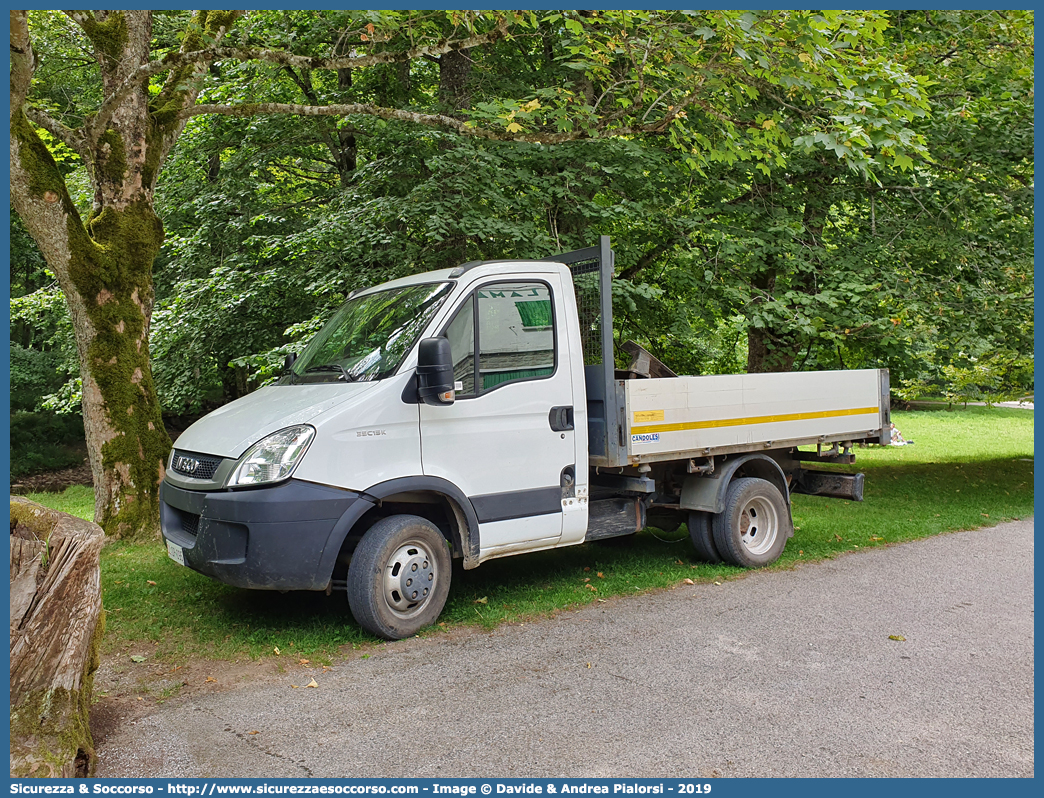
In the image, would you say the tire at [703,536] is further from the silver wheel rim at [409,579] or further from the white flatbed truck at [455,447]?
the silver wheel rim at [409,579]

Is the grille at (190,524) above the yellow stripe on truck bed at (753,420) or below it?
below

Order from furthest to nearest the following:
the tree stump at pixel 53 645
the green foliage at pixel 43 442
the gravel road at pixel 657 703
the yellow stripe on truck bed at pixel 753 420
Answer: the green foliage at pixel 43 442 → the yellow stripe on truck bed at pixel 753 420 → the gravel road at pixel 657 703 → the tree stump at pixel 53 645

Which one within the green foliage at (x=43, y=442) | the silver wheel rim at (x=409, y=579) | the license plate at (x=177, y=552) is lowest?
the green foliage at (x=43, y=442)

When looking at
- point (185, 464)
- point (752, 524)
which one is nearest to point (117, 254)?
point (185, 464)

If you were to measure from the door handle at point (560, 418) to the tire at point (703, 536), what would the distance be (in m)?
2.05

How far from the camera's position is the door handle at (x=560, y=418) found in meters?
6.54

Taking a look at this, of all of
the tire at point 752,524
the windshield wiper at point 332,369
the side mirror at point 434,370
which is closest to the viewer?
the side mirror at point 434,370

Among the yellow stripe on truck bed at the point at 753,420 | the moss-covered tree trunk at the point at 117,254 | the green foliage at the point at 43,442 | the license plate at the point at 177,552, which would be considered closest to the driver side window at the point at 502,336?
the yellow stripe on truck bed at the point at 753,420

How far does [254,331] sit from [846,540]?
28.0ft

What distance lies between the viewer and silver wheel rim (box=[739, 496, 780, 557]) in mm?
8016

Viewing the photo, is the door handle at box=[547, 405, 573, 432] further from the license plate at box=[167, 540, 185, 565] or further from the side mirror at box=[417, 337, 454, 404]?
the license plate at box=[167, 540, 185, 565]

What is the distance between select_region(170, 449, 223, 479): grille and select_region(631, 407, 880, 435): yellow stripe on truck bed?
3150 mm

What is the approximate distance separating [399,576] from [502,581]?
1749 mm

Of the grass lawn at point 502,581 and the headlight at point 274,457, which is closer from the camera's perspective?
the headlight at point 274,457
